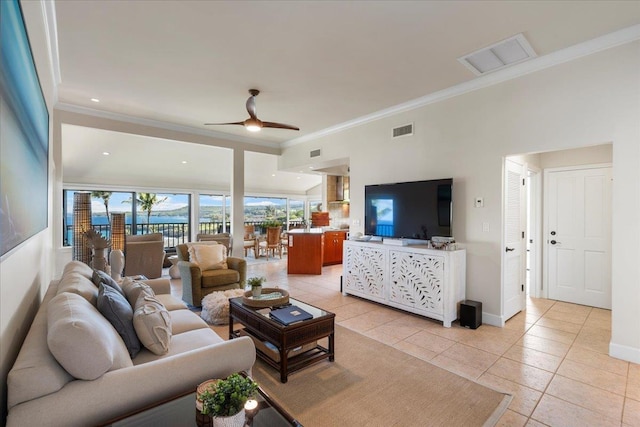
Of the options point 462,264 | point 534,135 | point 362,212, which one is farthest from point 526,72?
point 362,212

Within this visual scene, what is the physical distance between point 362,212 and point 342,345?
2.56 m

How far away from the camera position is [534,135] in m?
3.32

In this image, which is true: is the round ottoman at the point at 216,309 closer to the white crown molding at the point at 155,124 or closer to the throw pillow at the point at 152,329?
the throw pillow at the point at 152,329

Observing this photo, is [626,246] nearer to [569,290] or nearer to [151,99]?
[569,290]

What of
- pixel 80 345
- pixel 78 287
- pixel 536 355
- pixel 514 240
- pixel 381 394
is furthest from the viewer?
pixel 514 240

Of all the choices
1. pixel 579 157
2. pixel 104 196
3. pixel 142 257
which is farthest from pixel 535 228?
pixel 104 196

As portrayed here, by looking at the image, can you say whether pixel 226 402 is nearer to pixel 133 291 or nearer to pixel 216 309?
pixel 133 291

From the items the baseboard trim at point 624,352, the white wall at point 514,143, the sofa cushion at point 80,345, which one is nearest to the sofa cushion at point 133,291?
the sofa cushion at point 80,345

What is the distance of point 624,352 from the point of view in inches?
109

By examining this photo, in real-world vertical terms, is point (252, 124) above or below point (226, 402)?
above

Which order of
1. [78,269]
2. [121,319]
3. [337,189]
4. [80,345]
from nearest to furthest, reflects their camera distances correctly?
[80,345]
[121,319]
[78,269]
[337,189]

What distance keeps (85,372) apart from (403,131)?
175 inches

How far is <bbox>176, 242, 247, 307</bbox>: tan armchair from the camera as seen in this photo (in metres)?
4.16

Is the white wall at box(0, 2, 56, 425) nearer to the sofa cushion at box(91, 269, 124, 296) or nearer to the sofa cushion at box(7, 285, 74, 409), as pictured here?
the sofa cushion at box(7, 285, 74, 409)
